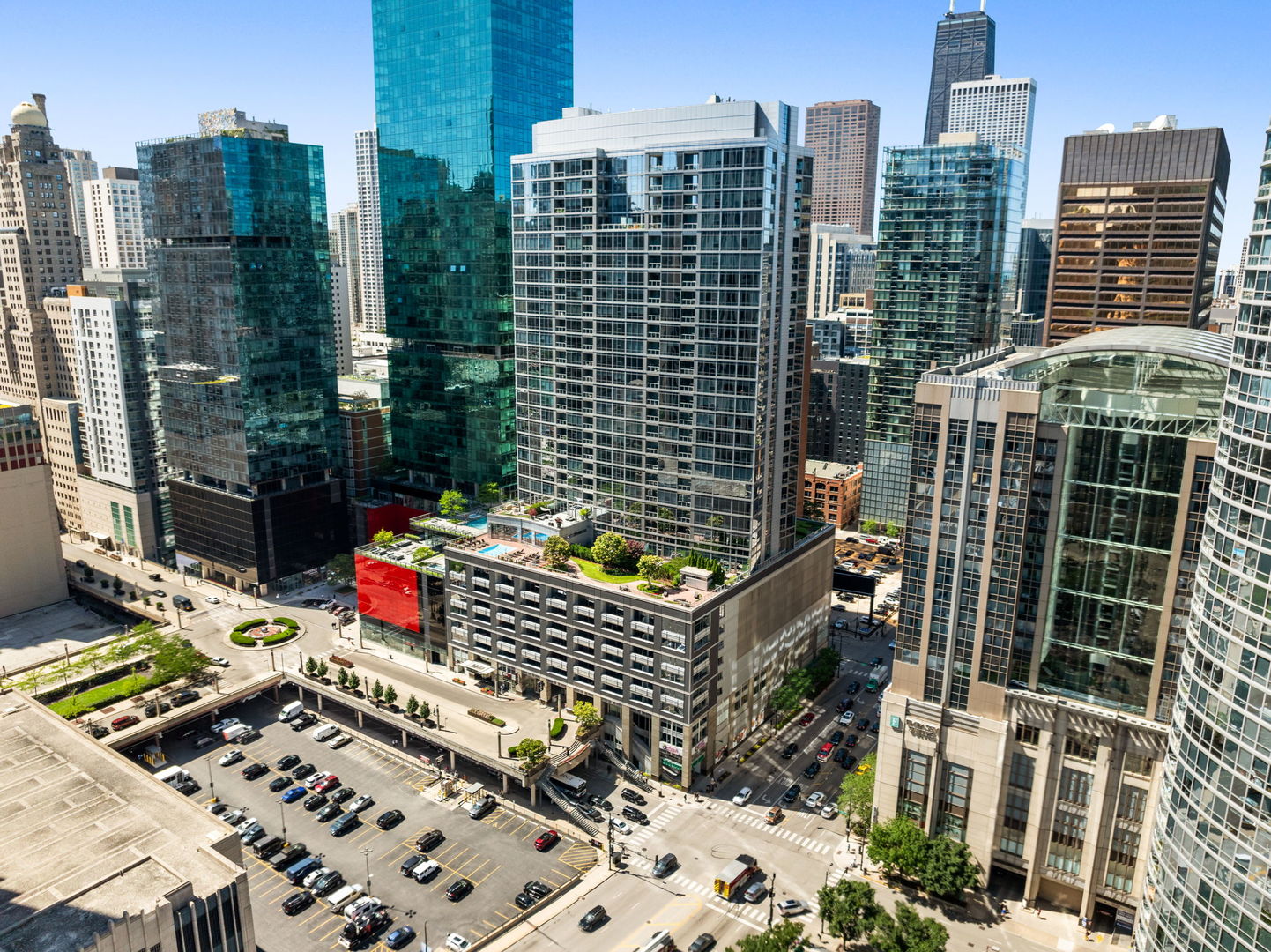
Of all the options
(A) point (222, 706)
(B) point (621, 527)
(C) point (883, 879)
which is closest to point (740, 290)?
(B) point (621, 527)

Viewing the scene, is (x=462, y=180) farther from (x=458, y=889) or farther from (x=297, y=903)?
(x=297, y=903)

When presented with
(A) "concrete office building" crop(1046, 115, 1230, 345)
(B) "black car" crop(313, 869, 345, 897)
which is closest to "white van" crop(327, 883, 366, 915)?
(B) "black car" crop(313, 869, 345, 897)

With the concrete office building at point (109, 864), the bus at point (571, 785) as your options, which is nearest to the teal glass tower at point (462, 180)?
the bus at point (571, 785)

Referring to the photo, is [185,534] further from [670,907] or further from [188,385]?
[670,907]

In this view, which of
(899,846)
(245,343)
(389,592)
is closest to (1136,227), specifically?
(899,846)

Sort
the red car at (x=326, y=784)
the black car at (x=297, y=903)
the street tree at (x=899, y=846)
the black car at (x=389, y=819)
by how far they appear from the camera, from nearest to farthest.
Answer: the street tree at (x=899, y=846) < the black car at (x=297, y=903) < the black car at (x=389, y=819) < the red car at (x=326, y=784)

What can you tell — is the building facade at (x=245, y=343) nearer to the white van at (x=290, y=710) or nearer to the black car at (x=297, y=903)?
the white van at (x=290, y=710)
